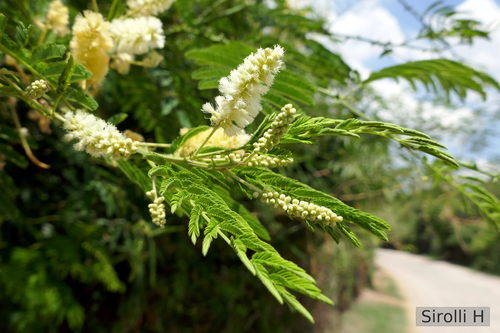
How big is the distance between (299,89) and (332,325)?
416 cm

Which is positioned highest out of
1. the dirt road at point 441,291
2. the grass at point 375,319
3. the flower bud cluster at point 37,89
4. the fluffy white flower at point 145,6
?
the dirt road at point 441,291

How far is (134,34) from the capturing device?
60 cm

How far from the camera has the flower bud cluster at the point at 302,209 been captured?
1.16 feet

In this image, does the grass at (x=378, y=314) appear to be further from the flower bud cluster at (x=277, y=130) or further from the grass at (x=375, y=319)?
the flower bud cluster at (x=277, y=130)

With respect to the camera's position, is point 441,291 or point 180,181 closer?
point 180,181

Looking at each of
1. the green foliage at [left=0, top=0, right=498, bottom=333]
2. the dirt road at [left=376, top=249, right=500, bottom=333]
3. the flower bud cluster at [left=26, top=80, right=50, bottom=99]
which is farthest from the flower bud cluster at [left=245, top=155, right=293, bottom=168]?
the dirt road at [left=376, top=249, right=500, bottom=333]

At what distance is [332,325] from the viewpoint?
4.32m

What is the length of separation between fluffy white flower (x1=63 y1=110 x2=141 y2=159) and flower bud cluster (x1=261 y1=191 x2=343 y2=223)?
14 cm

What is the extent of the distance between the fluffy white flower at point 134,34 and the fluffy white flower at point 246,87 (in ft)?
0.92

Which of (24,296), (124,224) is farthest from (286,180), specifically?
(24,296)

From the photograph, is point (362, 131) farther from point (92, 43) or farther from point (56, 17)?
point (56, 17)

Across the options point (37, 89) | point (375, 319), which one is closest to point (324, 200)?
point (37, 89)

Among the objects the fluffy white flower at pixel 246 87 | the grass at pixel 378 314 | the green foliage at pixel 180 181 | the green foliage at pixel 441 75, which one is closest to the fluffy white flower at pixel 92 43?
the green foliage at pixel 180 181

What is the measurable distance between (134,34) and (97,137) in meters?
0.26
